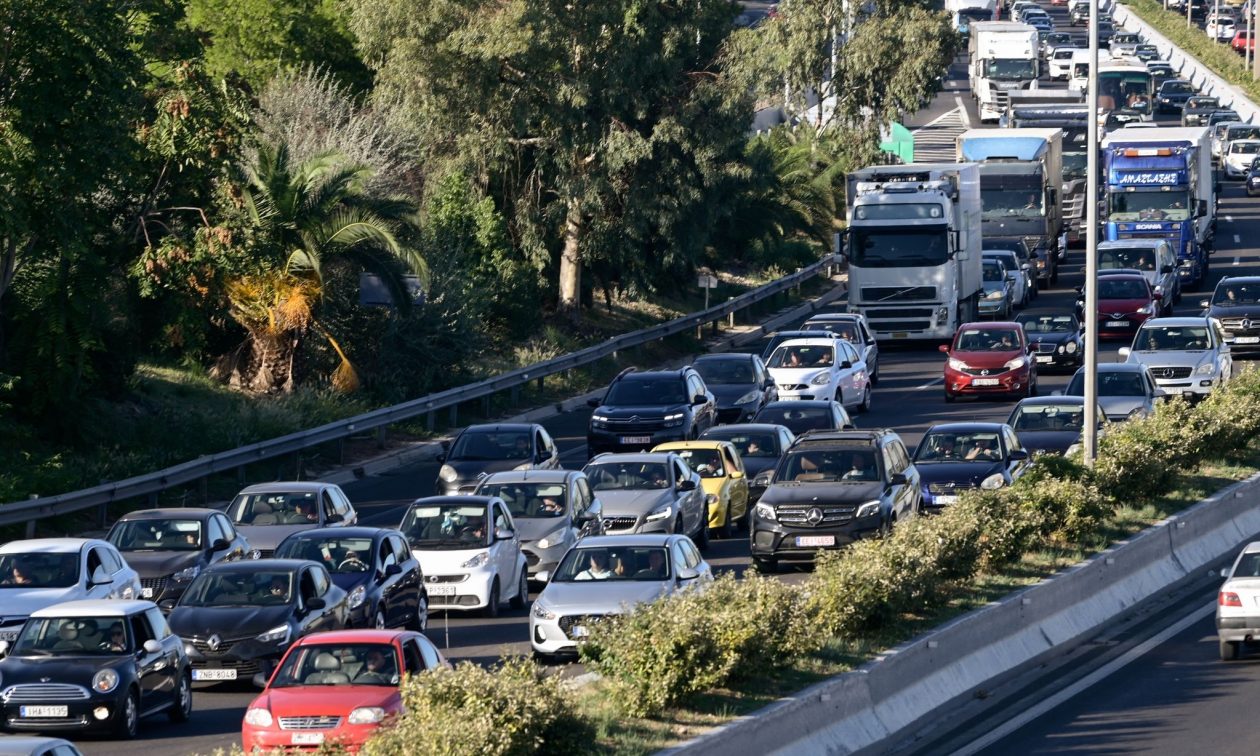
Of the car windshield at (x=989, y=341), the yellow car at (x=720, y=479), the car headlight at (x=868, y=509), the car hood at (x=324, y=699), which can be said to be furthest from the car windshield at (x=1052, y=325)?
the car hood at (x=324, y=699)

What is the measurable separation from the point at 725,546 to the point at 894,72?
4750 cm

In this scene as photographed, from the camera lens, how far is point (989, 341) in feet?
135

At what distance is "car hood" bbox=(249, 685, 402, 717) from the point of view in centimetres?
1574

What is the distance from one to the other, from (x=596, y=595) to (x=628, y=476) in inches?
297

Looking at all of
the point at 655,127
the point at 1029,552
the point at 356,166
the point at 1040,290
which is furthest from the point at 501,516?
the point at 1040,290

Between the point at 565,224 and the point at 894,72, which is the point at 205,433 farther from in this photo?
the point at 894,72

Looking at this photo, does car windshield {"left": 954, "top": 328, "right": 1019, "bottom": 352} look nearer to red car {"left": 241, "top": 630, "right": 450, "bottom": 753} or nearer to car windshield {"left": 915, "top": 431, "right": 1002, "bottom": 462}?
car windshield {"left": 915, "top": 431, "right": 1002, "bottom": 462}

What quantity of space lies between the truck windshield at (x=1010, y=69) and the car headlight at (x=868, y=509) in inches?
2696

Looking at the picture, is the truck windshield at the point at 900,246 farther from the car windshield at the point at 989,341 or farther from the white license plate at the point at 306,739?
the white license plate at the point at 306,739

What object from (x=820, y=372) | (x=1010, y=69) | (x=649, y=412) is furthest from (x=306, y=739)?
(x=1010, y=69)

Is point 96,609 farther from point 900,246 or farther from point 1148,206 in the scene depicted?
point 1148,206

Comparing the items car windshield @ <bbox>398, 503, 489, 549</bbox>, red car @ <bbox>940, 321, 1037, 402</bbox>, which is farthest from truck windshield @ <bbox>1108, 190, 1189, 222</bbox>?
car windshield @ <bbox>398, 503, 489, 549</bbox>

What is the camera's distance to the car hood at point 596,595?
1998 centimetres

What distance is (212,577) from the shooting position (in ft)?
66.7
